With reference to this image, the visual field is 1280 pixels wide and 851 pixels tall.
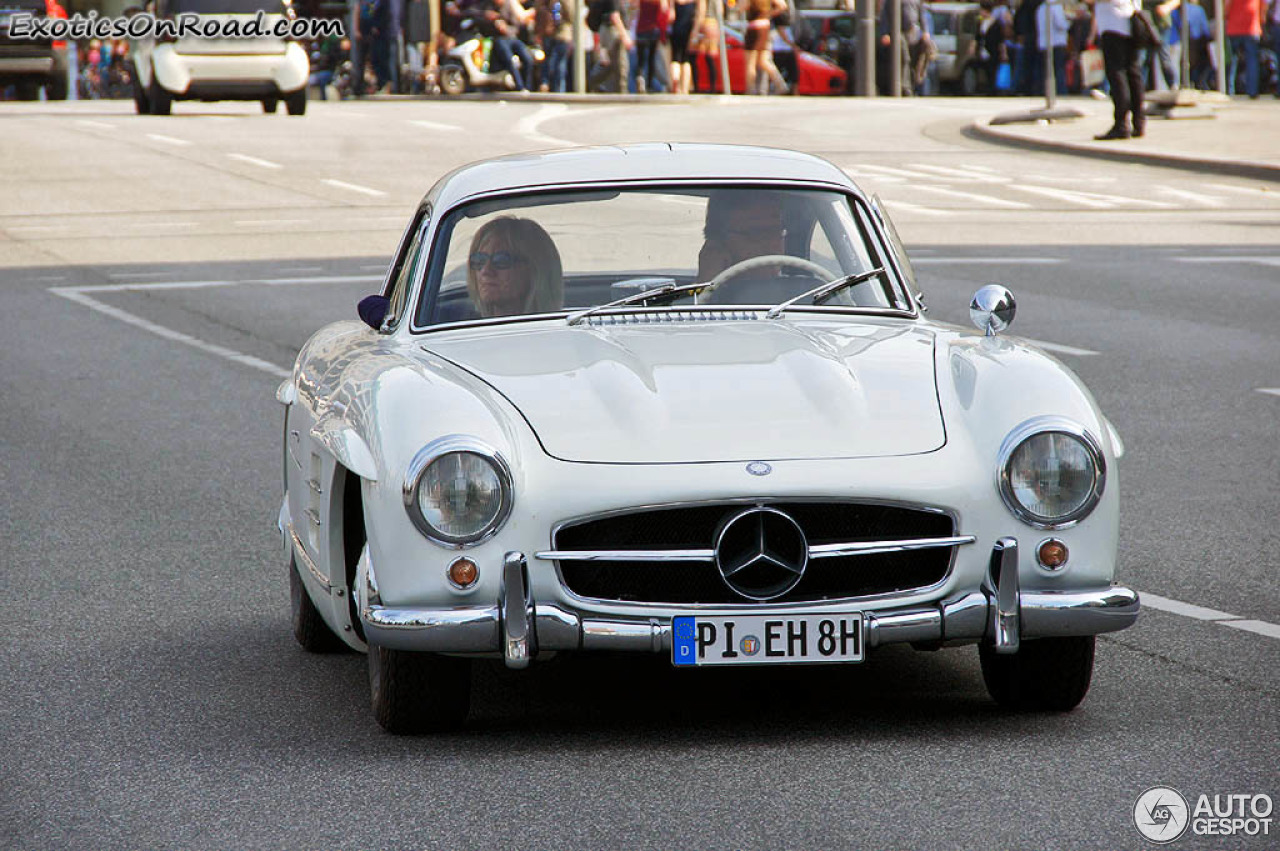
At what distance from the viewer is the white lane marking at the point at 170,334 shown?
499 inches

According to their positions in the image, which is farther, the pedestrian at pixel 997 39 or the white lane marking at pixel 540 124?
the pedestrian at pixel 997 39

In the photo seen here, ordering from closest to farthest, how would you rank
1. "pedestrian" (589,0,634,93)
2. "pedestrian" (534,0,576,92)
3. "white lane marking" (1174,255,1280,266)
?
"white lane marking" (1174,255,1280,266) → "pedestrian" (589,0,634,93) → "pedestrian" (534,0,576,92)

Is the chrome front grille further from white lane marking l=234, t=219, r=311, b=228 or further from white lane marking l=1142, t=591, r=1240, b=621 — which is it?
white lane marking l=234, t=219, r=311, b=228

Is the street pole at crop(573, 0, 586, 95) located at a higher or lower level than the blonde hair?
higher

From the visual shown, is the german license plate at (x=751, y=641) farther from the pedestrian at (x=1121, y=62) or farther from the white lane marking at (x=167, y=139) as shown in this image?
the white lane marking at (x=167, y=139)

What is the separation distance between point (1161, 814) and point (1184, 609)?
2215 mm

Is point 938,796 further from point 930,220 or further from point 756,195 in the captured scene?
point 930,220

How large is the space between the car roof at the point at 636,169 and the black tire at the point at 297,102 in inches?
1074

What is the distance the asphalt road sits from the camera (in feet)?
15.2

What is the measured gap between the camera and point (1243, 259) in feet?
57.7


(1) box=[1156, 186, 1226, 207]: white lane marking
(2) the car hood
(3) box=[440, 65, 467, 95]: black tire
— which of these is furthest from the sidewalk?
(2) the car hood

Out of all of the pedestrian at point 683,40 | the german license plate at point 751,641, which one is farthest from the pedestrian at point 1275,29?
the german license plate at point 751,641

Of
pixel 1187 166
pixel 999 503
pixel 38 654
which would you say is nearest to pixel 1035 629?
pixel 999 503

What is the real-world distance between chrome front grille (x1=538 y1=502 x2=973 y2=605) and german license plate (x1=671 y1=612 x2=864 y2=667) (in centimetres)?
7
